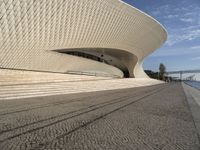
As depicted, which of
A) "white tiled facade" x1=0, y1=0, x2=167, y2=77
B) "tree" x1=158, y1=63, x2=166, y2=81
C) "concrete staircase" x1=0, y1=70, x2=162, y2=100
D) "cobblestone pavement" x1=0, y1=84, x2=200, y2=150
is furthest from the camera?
"tree" x1=158, y1=63, x2=166, y2=81

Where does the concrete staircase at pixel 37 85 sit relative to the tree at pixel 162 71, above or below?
below

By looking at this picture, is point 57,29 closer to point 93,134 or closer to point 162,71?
point 93,134

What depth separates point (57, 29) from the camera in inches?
687

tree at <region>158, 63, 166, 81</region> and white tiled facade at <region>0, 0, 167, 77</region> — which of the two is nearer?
white tiled facade at <region>0, 0, 167, 77</region>

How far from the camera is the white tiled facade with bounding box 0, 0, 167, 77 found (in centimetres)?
1434

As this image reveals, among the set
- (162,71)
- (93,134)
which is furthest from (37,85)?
(162,71)

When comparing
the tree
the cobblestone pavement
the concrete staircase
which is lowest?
the cobblestone pavement

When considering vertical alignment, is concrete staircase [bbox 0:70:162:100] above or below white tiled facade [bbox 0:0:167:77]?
below

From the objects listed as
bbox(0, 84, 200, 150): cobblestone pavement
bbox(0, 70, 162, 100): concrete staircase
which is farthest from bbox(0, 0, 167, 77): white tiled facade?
bbox(0, 84, 200, 150): cobblestone pavement

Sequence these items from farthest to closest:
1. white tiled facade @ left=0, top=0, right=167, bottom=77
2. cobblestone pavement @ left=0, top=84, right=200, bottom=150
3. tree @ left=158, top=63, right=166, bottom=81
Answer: tree @ left=158, top=63, right=166, bottom=81, white tiled facade @ left=0, top=0, right=167, bottom=77, cobblestone pavement @ left=0, top=84, right=200, bottom=150

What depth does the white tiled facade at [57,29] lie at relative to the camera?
565 inches

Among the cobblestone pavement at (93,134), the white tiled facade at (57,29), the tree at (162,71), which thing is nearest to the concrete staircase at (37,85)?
the white tiled facade at (57,29)

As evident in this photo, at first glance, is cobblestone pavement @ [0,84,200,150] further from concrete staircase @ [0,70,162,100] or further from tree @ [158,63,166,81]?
tree @ [158,63,166,81]

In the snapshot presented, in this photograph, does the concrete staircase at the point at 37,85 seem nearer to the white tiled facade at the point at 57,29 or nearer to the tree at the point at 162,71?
the white tiled facade at the point at 57,29
